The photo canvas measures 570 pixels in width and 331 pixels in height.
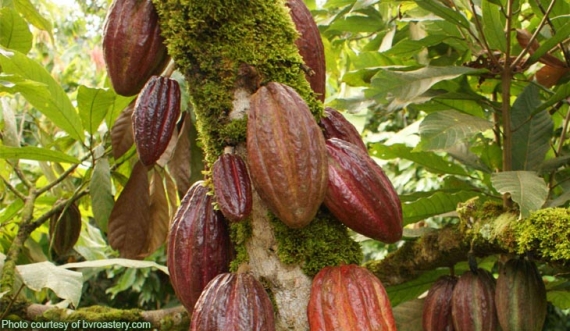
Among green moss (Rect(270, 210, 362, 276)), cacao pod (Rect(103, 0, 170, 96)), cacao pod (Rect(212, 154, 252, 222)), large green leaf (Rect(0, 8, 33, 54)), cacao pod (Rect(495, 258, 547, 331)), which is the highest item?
large green leaf (Rect(0, 8, 33, 54))

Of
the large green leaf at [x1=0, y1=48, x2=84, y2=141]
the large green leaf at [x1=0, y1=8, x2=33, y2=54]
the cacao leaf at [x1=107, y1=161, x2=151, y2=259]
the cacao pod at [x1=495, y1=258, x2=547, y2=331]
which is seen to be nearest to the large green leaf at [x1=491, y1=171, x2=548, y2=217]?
the cacao pod at [x1=495, y1=258, x2=547, y2=331]

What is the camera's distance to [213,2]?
0.91 meters

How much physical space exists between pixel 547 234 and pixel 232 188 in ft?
1.80

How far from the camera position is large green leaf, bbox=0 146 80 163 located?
140 cm

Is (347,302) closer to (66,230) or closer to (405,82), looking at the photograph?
(405,82)

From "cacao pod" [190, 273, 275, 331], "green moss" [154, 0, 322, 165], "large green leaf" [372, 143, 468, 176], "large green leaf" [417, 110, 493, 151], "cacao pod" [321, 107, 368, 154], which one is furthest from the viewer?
"large green leaf" [372, 143, 468, 176]

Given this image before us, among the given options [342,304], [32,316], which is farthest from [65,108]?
[342,304]

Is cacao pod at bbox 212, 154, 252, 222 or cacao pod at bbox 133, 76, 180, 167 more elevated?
cacao pod at bbox 133, 76, 180, 167

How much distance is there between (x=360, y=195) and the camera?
2.89ft

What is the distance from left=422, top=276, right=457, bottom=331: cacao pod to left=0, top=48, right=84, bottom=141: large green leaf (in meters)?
1.01

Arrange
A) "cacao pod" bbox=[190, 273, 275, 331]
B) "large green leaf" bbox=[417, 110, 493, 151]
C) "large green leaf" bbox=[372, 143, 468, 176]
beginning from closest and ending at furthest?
"cacao pod" bbox=[190, 273, 275, 331]
"large green leaf" bbox=[417, 110, 493, 151]
"large green leaf" bbox=[372, 143, 468, 176]

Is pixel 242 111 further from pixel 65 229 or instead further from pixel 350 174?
pixel 65 229

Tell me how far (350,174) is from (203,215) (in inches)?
9.9

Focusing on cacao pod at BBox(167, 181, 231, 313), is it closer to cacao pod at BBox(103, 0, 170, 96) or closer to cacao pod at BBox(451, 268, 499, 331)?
cacao pod at BBox(103, 0, 170, 96)
